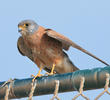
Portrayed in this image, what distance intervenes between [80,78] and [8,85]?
78 centimetres

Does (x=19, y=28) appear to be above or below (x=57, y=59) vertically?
above

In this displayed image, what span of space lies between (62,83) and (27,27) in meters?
2.41

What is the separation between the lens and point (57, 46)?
434cm

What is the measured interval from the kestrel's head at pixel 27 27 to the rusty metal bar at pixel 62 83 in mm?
1859

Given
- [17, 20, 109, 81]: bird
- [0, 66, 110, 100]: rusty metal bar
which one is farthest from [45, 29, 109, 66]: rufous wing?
[0, 66, 110, 100]: rusty metal bar

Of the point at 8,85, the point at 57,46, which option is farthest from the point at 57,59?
the point at 8,85

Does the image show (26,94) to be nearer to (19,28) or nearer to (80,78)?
(80,78)

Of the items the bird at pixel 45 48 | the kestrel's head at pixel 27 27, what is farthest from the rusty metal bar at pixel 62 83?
the kestrel's head at pixel 27 27

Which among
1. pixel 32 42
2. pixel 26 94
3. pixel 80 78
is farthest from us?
pixel 32 42

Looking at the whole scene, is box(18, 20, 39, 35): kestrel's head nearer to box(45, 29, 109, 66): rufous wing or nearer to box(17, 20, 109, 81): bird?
box(17, 20, 109, 81): bird

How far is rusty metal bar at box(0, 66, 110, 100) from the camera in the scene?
1895 mm

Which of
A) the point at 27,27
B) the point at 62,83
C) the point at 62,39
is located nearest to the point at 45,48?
the point at 27,27

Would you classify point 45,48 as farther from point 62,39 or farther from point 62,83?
point 62,83

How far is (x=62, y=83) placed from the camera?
2.12 metres
